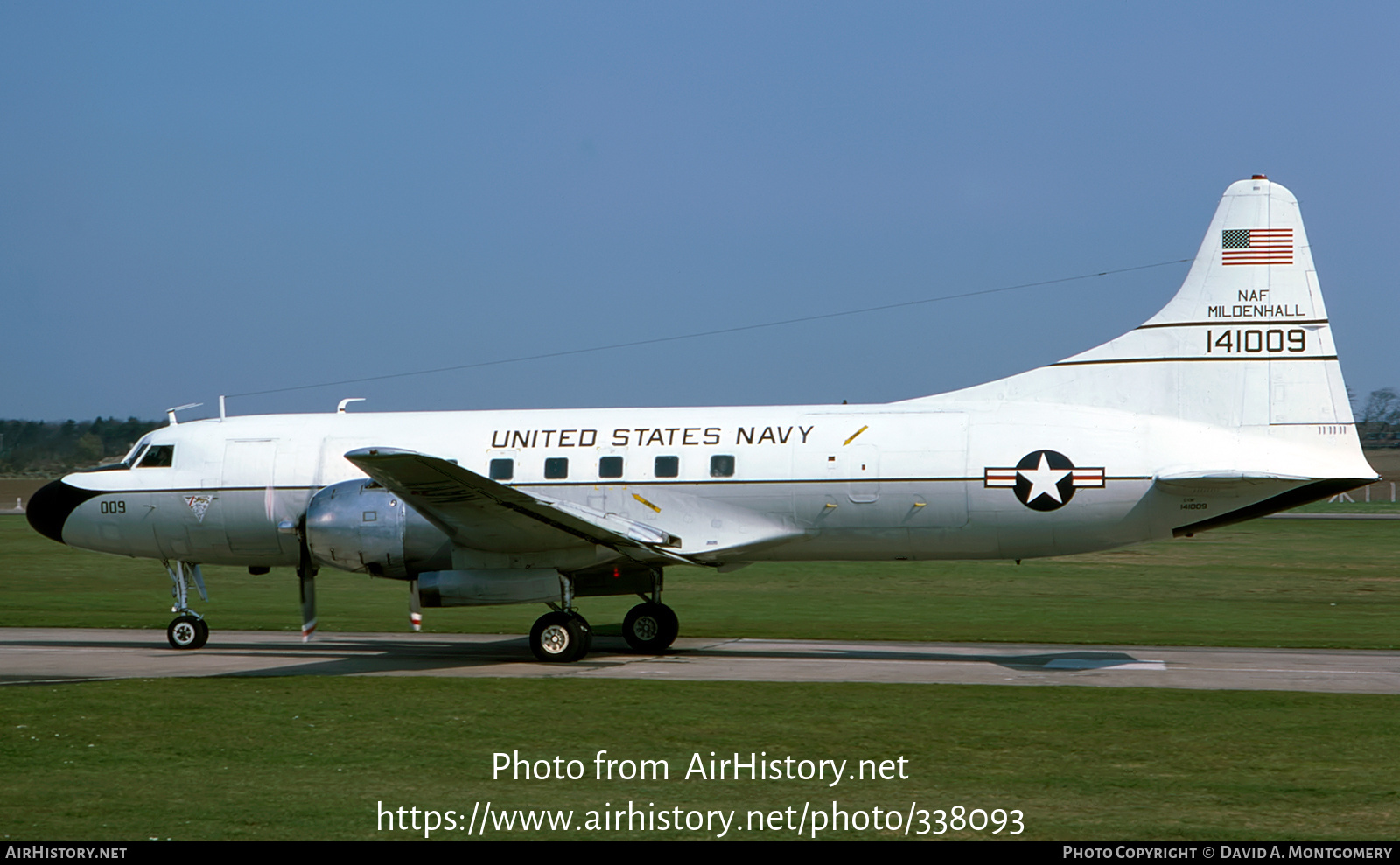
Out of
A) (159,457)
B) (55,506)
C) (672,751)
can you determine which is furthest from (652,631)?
(55,506)

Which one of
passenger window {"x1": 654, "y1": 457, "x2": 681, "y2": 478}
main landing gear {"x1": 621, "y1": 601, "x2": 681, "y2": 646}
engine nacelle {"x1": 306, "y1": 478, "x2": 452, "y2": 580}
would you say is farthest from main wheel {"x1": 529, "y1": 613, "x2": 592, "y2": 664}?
passenger window {"x1": 654, "y1": 457, "x2": 681, "y2": 478}

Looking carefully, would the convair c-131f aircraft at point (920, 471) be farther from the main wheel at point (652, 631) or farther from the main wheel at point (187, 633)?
the main wheel at point (187, 633)

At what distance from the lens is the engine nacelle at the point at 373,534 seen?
60.8 feet

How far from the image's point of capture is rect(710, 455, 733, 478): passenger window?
1912 centimetres

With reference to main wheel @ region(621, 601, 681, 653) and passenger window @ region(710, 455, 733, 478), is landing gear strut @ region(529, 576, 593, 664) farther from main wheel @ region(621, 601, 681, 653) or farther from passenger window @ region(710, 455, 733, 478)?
passenger window @ region(710, 455, 733, 478)

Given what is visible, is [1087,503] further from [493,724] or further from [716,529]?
[493,724]

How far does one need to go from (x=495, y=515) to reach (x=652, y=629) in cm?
412

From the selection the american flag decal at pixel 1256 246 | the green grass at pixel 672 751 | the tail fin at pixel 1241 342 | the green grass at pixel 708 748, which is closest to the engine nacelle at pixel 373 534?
the green grass at pixel 708 748

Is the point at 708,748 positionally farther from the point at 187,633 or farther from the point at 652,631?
the point at 187,633

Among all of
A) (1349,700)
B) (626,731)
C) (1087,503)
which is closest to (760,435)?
(1087,503)

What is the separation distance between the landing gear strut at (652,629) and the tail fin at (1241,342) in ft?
23.0
